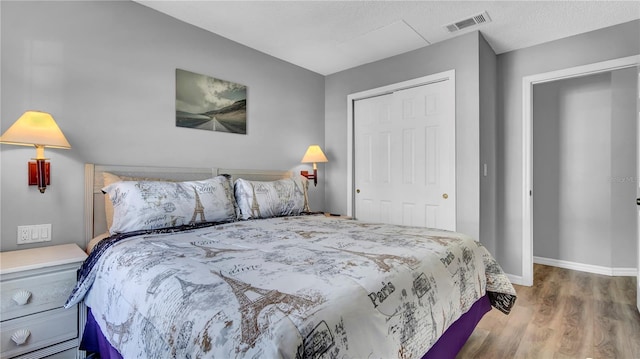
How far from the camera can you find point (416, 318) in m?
1.16

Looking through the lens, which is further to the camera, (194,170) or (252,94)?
(252,94)

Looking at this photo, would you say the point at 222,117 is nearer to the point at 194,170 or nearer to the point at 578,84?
the point at 194,170

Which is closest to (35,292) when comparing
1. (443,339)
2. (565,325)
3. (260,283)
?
(260,283)

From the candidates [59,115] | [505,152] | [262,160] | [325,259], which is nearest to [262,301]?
[325,259]

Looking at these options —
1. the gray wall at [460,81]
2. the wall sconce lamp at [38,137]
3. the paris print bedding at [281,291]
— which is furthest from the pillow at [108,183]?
the gray wall at [460,81]

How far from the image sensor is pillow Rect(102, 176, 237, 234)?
1833 mm

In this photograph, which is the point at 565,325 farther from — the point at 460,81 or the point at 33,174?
the point at 33,174

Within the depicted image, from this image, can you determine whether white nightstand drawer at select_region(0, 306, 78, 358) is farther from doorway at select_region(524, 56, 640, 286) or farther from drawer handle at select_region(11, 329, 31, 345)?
doorway at select_region(524, 56, 640, 286)

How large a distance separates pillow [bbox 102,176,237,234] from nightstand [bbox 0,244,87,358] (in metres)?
0.31

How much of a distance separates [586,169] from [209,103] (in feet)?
14.3

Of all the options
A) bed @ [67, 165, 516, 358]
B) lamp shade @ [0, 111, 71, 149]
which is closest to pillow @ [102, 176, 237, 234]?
bed @ [67, 165, 516, 358]

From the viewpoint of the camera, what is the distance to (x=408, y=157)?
3.37 meters

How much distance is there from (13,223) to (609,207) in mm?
5453

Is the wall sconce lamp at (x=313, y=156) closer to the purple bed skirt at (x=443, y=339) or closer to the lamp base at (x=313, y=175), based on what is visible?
the lamp base at (x=313, y=175)
